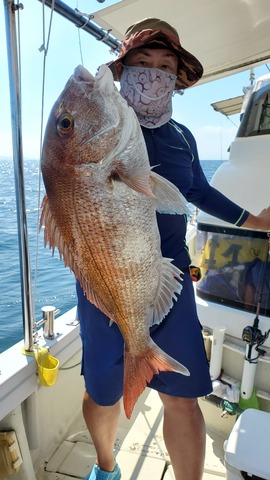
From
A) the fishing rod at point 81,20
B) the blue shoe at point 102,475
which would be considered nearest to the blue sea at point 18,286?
the fishing rod at point 81,20

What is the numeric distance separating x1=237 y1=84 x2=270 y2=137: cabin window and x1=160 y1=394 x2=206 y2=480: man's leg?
Result: 7.60 feet

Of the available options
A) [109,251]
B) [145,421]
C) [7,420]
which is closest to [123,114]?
[109,251]

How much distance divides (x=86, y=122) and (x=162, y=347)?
0.96m

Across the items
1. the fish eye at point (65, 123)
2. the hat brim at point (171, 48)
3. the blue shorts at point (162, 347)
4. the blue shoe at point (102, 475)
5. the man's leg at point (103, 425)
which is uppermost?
the hat brim at point (171, 48)

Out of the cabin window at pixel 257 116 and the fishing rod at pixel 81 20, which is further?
the cabin window at pixel 257 116

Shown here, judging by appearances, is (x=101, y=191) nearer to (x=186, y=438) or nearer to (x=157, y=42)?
(x=157, y=42)

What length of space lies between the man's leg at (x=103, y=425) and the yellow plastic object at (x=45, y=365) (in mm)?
268

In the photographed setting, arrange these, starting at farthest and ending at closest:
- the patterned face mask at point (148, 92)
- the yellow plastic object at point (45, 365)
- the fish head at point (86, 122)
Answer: the yellow plastic object at point (45, 365) < the patterned face mask at point (148, 92) < the fish head at point (86, 122)

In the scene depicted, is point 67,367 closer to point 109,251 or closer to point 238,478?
point 238,478

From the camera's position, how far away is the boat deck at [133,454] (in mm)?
2205

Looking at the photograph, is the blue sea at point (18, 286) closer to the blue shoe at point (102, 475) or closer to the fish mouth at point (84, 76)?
the blue shoe at point (102, 475)

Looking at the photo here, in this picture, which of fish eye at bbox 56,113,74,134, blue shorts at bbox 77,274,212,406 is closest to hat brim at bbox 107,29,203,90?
fish eye at bbox 56,113,74,134

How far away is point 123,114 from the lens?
46.8 inches

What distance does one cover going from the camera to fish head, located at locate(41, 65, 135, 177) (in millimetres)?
1165
